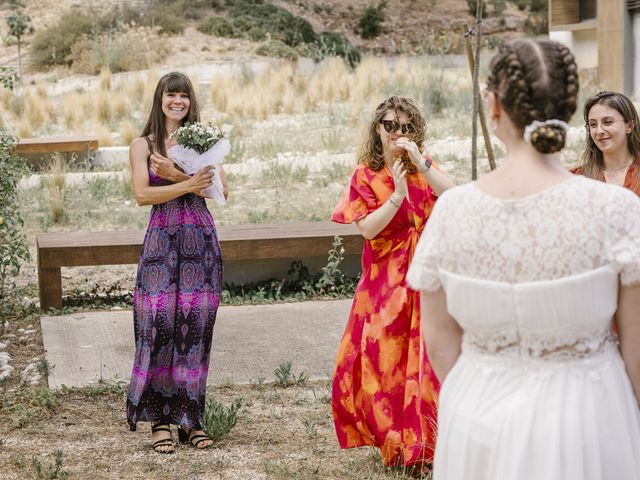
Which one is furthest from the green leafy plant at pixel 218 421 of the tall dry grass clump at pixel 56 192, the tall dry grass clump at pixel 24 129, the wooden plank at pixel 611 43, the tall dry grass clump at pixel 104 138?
the wooden plank at pixel 611 43

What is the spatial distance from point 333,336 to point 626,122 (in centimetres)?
316

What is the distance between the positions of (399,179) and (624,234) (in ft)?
7.41

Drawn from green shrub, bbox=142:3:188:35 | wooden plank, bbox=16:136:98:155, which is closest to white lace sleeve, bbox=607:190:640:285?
wooden plank, bbox=16:136:98:155

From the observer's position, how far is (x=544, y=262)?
7.71 ft

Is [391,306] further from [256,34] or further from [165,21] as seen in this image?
[165,21]

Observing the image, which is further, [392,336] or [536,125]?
[392,336]

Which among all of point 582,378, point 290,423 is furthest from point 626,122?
point 582,378

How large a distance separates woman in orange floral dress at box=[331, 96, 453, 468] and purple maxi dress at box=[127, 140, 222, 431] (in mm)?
785

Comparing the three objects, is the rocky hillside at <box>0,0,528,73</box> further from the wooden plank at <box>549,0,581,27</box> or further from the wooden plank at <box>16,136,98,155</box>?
the wooden plank at <box>16,136,98,155</box>

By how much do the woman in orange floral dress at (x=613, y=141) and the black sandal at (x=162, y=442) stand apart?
2259 millimetres

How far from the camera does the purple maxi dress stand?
5.25 metres

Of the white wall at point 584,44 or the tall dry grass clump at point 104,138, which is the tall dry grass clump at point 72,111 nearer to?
the tall dry grass clump at point 104,138

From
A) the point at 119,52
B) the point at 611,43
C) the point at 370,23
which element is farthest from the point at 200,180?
the point at 370,23

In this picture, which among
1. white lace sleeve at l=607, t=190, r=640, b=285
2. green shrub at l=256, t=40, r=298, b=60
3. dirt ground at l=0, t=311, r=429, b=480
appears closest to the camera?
white lace sleeve at l=607, t=190, r=640, b=285
